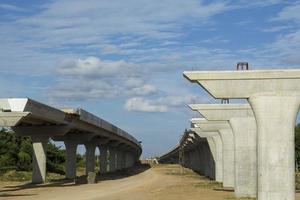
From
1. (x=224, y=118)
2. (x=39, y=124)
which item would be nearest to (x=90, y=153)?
(x=39, y=124)

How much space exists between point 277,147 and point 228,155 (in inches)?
798

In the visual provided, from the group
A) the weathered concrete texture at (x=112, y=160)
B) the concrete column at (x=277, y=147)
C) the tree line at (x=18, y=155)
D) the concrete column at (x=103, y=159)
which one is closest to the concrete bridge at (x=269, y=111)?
the concrete column at (x=277, y=147)

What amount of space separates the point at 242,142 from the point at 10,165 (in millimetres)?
53991

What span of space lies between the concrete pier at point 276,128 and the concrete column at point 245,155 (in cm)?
1007

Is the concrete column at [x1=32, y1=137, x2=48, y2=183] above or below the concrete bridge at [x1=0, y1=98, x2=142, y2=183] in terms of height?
below

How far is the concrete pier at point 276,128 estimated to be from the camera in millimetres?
25938

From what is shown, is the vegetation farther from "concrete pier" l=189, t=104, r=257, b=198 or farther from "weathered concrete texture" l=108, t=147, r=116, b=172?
"concrete pier" l=189, t=104, r=257, b=198

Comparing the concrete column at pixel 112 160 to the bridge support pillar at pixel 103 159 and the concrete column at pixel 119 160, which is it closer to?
the concrete column at pixel 119 160

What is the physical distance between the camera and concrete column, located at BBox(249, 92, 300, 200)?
2591 centimetres

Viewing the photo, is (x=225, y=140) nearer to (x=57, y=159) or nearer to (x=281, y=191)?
(x=281, y=191)

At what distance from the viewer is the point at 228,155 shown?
4619cm

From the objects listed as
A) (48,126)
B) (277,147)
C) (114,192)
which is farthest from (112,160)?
(277,147)

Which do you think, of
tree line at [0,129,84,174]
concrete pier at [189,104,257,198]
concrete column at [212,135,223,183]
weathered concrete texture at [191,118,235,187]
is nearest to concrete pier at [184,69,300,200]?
concrete pier at [189,104,257,198]

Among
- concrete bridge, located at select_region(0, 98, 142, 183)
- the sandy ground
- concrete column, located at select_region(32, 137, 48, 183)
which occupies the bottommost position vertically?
the sandy ground
